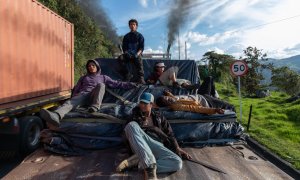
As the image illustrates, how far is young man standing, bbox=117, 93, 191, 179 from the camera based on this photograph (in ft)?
14.6

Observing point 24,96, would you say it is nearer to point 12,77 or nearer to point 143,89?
point 12,77

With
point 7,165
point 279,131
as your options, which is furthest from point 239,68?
point 7,165

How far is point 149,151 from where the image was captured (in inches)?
177

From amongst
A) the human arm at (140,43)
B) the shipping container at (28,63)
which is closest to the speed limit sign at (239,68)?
the human arm at (140,43)

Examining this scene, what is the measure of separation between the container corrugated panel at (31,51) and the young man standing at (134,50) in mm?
2272

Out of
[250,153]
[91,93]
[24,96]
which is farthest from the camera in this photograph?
[24,96]

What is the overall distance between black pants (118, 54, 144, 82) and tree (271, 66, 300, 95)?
24.3 m

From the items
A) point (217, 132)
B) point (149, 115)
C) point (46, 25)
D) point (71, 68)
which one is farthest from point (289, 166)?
point (71, 68)

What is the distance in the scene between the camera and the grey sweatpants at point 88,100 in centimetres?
614

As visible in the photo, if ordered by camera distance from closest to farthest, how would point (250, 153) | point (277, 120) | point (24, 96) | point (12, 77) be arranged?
point (250, 153), point (12, 77), point (24, 96), point (277, 120)

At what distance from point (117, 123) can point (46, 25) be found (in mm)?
4868

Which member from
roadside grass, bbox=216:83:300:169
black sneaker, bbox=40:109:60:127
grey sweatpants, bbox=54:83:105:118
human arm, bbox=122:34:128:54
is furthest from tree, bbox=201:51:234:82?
black sneaker, bbox=40:109:60:127

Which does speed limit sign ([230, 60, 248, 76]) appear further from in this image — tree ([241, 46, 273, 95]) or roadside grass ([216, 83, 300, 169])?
tree ([241, 46, 273, 95])

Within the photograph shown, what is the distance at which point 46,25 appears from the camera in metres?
9.41
